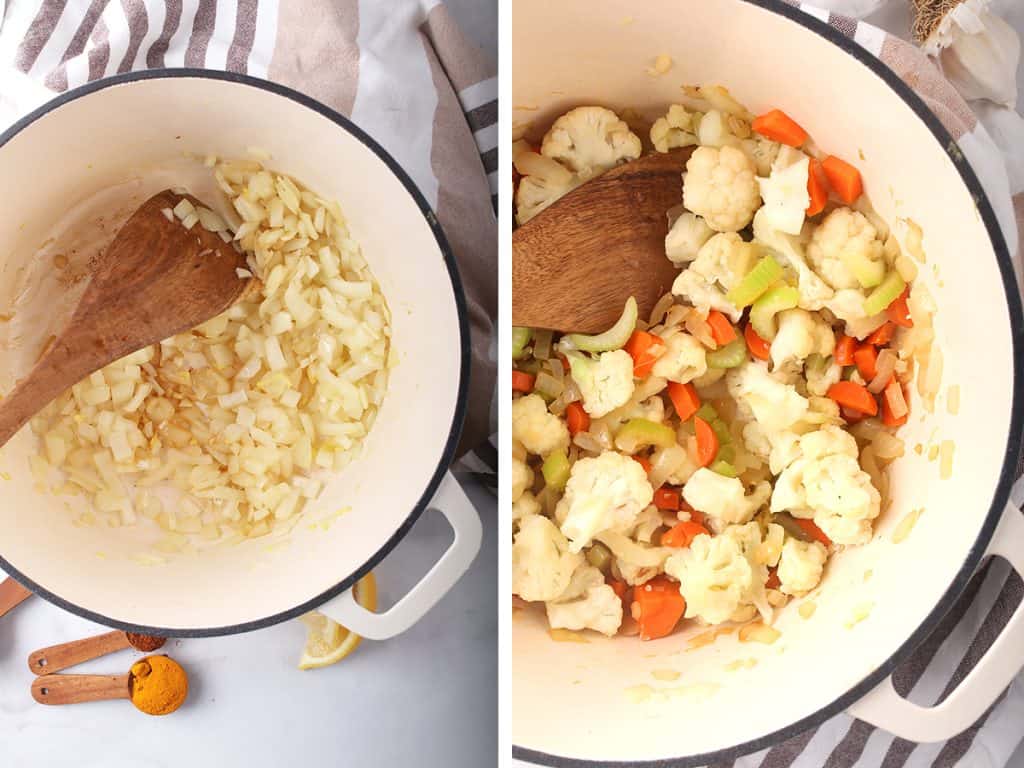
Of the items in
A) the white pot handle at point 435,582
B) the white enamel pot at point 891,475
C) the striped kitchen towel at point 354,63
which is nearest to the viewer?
the white enamel pot at point 891,475

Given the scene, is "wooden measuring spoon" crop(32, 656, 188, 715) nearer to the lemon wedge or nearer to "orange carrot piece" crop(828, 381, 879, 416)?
the lemon wedge

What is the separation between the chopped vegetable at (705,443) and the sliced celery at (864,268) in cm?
22

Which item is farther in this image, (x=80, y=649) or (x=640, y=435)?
(x=80, y=649)

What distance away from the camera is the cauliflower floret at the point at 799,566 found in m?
0.97

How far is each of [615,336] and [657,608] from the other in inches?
11.5

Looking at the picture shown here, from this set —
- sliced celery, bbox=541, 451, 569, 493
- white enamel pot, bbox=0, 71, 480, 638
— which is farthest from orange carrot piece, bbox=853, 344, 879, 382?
white enamel pot, bbox=0, 71, 480, 638

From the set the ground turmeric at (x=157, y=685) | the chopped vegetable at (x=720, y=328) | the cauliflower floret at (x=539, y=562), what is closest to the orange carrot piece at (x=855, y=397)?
the chopped vegetable at (x=720, y=328)

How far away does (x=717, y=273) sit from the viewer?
0.97 m

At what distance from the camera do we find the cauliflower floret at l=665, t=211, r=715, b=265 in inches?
38.4

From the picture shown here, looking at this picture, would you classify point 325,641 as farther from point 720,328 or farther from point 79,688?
point 720,328

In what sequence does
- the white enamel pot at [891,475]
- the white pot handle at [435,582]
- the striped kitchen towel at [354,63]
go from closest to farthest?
1. the white enamel pot at [891,475]
2. the white pot handle at [435,582]
3. the striped kitchen towel at [354,63]

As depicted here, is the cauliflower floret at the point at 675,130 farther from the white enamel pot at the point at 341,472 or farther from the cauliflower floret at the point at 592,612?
the cauliflower floret at the point at 592,612

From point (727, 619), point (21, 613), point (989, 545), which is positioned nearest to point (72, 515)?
point (21, 613)

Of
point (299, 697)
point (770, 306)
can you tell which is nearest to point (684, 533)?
point (770, 306)
